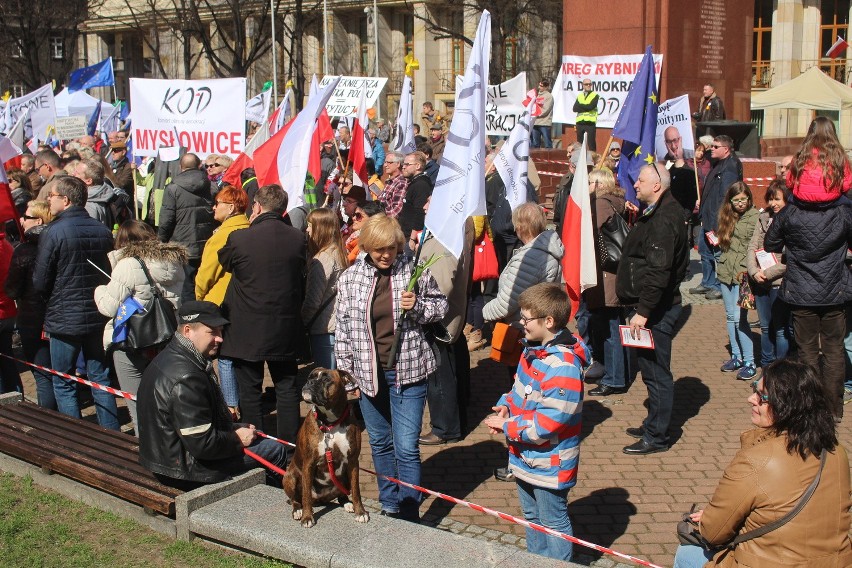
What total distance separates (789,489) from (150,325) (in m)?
4.61

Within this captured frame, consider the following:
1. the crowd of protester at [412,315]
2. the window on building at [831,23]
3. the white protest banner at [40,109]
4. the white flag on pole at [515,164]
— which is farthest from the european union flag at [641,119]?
Result: the window on building at [831,23]

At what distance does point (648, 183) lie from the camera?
23.9 feet

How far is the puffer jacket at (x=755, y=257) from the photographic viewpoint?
8.63 m

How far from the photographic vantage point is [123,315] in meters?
7.03

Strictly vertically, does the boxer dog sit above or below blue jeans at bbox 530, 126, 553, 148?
below

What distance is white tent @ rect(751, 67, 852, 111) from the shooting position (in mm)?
27312

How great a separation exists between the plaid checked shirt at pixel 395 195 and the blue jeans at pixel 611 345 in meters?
2.85

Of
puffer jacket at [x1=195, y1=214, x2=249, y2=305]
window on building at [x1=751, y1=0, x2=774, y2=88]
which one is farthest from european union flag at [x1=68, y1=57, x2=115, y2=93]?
window on building at [x1=751, y1=0, x2=774, y2=88]

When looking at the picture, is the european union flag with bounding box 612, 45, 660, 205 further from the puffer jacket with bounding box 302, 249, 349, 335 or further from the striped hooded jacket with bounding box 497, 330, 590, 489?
the striped hooded jacket with bounding box 497, 330, 590, 489

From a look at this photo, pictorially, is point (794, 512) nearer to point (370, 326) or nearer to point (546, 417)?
point (546, 417)

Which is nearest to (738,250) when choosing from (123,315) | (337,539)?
(123,315)

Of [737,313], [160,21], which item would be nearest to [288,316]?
[737,313]

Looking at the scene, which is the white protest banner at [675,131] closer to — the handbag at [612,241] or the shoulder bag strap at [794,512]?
the handbag at [612,241]

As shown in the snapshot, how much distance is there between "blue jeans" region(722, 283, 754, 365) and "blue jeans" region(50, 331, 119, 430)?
5590 millimetres
